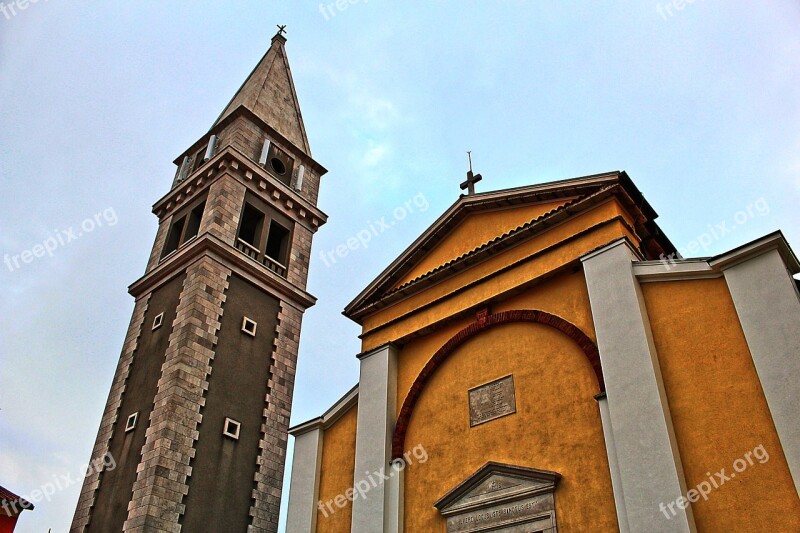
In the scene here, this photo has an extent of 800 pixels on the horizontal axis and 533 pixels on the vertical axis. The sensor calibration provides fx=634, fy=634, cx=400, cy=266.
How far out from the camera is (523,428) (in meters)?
10.7

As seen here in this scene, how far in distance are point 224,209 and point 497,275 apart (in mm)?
11137

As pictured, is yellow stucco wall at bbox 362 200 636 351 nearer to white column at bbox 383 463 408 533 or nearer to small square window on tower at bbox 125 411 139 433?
white column at bbox 383 463 408 533

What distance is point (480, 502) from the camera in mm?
10547

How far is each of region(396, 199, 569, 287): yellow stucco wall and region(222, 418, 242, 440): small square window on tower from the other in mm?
6308

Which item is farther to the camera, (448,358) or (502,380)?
(448,358)

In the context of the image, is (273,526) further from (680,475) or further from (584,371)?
(680,475)

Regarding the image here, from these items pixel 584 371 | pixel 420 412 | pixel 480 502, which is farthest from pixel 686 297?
pixel 420 412

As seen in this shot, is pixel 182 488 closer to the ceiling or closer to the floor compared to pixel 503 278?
closer to the floor

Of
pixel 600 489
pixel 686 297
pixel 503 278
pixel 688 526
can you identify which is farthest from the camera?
pixel 503 278

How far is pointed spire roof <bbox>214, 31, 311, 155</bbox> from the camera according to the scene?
82.1ft

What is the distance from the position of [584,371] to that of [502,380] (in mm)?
1635

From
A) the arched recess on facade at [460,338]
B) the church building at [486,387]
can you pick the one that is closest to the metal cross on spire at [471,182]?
the church building at [486,387]

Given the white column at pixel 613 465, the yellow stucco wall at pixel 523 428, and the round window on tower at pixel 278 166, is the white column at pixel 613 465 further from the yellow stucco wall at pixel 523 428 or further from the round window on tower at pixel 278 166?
the round window on tower at pixel 278 166

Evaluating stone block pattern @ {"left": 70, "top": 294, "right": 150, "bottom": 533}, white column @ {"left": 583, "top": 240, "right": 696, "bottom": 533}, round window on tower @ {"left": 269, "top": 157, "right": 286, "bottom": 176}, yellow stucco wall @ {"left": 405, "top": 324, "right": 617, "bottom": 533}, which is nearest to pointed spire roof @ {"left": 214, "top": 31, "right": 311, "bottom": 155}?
round window on tower @ {"left": 269, "top": 157, "right": 286, "bottom": 176}
